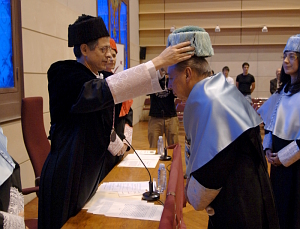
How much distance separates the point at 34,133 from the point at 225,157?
1.75 metres

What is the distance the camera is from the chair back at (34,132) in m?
2.38

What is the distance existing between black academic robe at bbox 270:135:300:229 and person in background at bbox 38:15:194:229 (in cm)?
163

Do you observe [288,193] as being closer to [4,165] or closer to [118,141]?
[118,141]

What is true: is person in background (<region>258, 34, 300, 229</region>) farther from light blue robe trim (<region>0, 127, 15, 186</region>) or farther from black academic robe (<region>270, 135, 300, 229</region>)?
light blue robe trim (<region>0, 127, 15, 186</region>)

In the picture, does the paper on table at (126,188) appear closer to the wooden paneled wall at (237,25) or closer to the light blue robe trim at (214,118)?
the light blue robe trim at (214,118)

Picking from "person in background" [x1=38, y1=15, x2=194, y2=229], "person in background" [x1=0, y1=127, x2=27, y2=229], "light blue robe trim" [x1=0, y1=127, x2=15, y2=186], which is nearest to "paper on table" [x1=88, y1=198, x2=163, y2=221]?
"person in background" [x1=38, y1=15, x2=194, y2=229]

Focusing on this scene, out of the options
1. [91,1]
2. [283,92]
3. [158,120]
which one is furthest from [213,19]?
[283,92]

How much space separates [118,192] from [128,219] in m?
0.38

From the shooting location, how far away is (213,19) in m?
11.4

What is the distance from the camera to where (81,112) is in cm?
145

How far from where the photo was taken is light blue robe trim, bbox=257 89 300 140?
252cm

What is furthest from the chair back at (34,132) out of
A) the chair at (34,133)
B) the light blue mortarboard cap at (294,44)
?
the light blue mortarboard cap at (294,44)

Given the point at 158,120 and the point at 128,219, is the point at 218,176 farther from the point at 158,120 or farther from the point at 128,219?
the point at 158,120

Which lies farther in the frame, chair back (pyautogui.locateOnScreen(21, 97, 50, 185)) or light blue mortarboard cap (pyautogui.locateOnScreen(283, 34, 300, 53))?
light blue mortarboard cap (pyautogui.locateOnScreen(283, 34, 300, 53))
